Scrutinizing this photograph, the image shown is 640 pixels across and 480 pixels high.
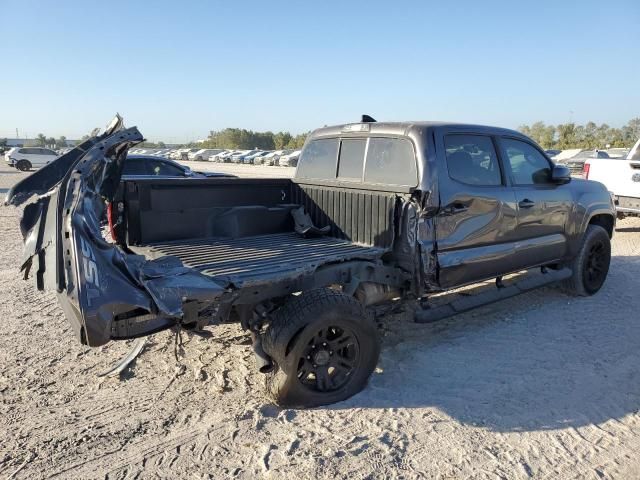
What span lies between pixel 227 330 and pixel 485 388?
8.24 ft

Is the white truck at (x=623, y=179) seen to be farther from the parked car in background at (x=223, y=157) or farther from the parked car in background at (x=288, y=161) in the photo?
the parked car in background at (x=223, y=157)

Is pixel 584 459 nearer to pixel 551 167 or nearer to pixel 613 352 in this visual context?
pixel 613 352

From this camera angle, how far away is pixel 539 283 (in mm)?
5680

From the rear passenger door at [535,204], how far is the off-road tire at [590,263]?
424 mm

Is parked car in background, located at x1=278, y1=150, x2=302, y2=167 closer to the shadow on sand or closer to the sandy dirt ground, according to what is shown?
the shadow on sand

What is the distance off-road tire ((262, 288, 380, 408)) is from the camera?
3516mm

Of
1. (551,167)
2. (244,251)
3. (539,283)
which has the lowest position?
(539,283)

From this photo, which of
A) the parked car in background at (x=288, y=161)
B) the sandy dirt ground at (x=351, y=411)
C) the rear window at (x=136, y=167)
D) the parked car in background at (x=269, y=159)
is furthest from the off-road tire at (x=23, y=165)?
the sandy dirt ground at (x=351, y=411)

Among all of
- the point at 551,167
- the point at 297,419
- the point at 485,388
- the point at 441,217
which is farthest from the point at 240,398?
the point at 551,167

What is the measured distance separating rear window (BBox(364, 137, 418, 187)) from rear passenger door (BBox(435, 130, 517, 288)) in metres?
0.25

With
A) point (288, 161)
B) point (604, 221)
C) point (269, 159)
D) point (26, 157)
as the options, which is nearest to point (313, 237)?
point (604, 221)

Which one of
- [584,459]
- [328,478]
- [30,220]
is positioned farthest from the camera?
[30,220]

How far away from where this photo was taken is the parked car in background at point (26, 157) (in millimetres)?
32312

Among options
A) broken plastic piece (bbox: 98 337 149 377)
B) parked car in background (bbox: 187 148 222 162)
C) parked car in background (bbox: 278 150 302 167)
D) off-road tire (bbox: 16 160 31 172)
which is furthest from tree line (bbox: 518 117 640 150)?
broken plastic piece (bbox: 98 337 149 377)
